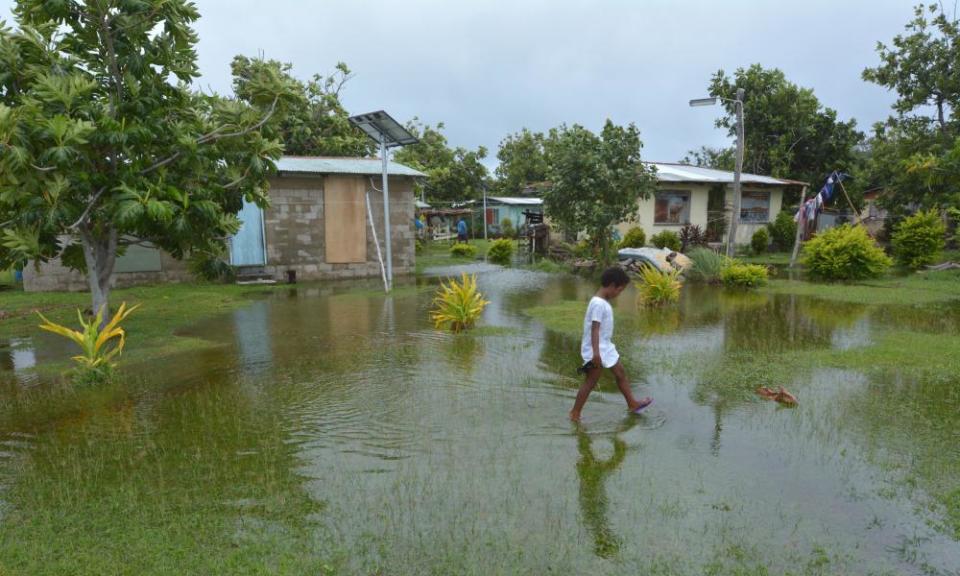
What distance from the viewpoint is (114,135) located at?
7.61m

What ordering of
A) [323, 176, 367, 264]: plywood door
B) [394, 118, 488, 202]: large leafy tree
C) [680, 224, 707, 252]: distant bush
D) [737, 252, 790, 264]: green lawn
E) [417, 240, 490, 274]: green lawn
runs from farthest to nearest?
[394, 118, 488, 202]: large leafy tree → [680, 224, 707, 252]: distant bush → [417, 240, 490, 274]: green lawn → [737, 252, 790, 264]: green lawn → [323, 176, 367, 264]: plywood door

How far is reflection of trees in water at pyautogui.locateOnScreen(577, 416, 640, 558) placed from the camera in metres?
3.69

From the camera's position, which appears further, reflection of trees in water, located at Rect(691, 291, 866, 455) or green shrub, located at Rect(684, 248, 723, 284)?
green shrub, located at Rect(684, 248, 723, 284)

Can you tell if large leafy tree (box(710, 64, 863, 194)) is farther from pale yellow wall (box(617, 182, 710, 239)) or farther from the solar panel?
the solar panel

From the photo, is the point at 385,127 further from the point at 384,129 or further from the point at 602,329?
the point at 602,329

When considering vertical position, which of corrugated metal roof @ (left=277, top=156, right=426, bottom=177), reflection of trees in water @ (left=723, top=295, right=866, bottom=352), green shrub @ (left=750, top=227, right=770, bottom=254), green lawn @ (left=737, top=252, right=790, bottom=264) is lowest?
reflection of trees in water @ (left=723, top=295, right=866, bottom=352)

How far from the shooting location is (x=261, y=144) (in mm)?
8867

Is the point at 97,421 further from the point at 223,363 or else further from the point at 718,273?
the point at 718,273

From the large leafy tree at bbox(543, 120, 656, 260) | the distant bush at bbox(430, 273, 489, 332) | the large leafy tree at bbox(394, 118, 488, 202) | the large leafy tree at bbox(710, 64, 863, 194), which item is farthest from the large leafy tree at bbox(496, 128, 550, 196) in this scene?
the distant bush at bbox(430, 273, 489, 332)

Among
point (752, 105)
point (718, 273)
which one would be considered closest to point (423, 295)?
point (718, 273)

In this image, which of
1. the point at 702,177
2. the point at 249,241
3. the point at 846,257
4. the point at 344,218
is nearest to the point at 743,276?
the point at 846,257

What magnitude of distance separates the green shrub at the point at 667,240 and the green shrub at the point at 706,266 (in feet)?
20.4

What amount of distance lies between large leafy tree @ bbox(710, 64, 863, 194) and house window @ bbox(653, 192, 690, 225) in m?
7.67

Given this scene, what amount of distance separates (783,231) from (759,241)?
150 cm
